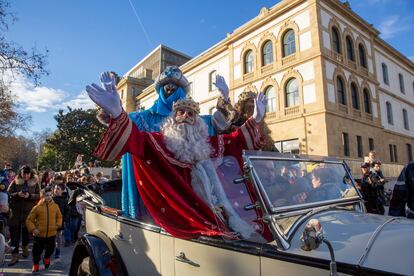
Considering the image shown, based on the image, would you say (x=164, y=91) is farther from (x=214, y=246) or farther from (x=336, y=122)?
(x=336, y=122)

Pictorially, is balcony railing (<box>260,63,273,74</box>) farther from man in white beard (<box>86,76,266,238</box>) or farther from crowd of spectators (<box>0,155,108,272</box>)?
man in white beard (<box>86,76,266,238</box>)

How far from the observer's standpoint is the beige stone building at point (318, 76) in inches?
742

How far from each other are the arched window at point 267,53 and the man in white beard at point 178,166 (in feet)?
65.5

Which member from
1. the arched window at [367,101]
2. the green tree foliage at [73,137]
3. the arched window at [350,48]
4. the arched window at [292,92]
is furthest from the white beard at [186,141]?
the green tree foliage at [73,137]

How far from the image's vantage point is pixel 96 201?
2982 mm

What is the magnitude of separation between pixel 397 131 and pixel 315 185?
2931 cm

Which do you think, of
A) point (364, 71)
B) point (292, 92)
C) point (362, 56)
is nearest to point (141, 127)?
point (292, 92)

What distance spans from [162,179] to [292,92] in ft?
62.5

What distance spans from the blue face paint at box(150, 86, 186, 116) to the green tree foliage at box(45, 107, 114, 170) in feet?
97.5

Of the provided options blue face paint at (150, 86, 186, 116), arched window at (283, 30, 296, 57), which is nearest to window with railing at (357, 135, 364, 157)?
arched window at (283, 30, 296, 57)

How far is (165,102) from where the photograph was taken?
3682mm

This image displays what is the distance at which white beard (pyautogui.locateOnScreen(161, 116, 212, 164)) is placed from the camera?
2.79 m

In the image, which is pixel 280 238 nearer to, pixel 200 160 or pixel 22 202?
pixel 200 160

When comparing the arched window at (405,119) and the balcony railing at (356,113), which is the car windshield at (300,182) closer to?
the balcony railing at (356,113)
